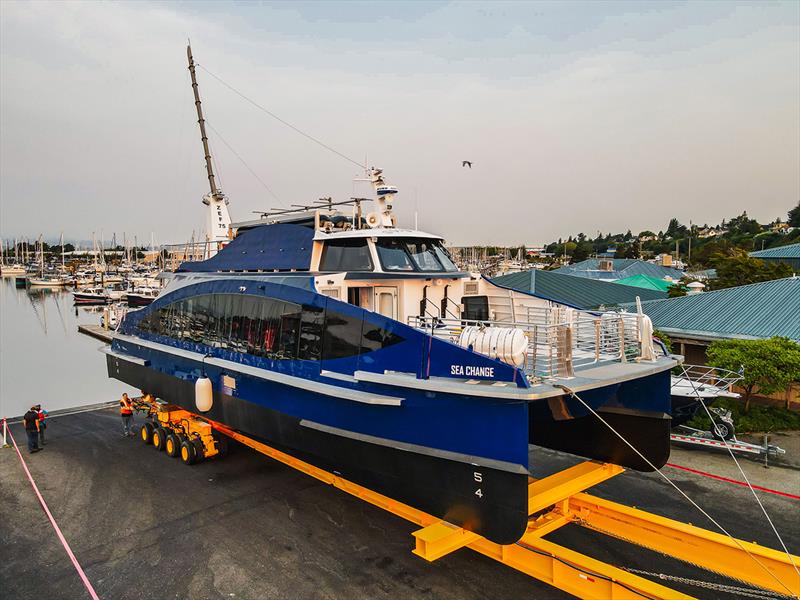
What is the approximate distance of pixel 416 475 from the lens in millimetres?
5863

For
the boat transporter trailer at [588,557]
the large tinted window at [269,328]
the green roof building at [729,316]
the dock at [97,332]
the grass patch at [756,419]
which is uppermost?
the large tinted window at [269,328]

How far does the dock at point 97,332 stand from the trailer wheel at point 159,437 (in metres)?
27.8

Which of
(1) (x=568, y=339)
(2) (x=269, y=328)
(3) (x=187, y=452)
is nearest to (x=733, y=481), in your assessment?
(1) (x=568, y=339)

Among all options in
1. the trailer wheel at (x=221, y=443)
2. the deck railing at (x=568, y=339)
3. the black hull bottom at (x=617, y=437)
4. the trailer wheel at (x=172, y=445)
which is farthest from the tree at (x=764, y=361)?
the trailer wheel at (x=172, y=445)

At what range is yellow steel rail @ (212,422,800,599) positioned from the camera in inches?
182

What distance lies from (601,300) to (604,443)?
1395 centimetres

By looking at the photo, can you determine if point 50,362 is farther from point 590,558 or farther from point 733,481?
point 733,481

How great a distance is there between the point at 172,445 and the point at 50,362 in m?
24.9

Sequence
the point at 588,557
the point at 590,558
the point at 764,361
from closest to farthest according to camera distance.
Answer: the point at 590,558 → the point at 588,557 → the point at 764,361

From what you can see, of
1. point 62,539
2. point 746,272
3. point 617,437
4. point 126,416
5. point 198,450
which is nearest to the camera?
point 617,437

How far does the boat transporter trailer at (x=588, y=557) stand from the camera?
182 inches

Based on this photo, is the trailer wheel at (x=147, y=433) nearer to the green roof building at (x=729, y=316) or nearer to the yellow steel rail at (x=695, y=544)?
the yellow steel rail at (x=695, y=544)

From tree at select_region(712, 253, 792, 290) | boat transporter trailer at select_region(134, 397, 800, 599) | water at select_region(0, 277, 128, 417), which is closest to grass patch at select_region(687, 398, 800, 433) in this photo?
boat transporter trailer at select_region(134, 397, 800, 599)

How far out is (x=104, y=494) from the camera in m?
8.92
